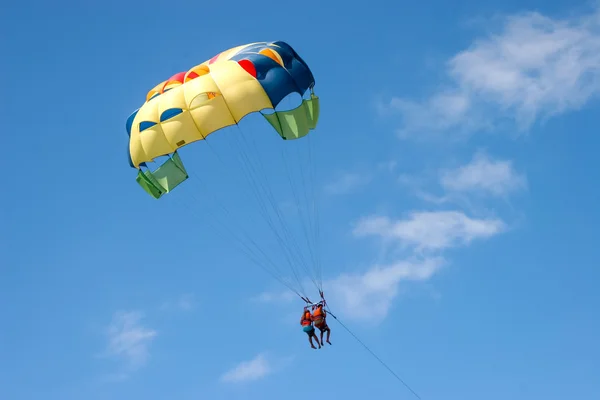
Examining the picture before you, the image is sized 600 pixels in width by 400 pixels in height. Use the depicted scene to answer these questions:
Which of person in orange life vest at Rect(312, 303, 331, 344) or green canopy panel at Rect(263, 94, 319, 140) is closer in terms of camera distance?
person in orange life vest at Rect(312, 303, 331, 344)

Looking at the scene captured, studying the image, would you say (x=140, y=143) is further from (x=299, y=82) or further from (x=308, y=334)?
(x=308, y=334)

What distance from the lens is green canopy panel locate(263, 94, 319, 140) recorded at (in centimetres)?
2849

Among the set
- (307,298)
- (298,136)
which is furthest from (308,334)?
(298,136)

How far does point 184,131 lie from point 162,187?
1999 millimetres

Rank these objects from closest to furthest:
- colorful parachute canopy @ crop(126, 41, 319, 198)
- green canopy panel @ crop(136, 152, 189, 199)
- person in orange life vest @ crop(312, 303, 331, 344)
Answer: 1. person in orange life vest @ crop(312, 303, 331, 344)
2. colorful parachute canopy @ crop(126, 41, 319, 198)
3. green canopy panel @ crop(136, 152, 189, 199)

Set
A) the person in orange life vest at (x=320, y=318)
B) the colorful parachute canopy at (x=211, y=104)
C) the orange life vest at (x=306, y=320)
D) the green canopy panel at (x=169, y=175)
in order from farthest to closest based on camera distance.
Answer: the green canopy panel at (x=169, y=175), the colorful parachute canopy at (x=211, y=104), the orange life vest at (x=306, y=320), the person in orange life vest at (x=320, y=318)

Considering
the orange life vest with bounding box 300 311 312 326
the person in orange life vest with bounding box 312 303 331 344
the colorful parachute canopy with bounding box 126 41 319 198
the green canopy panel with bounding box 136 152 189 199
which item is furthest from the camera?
the green canopy panel with bounding box 136 152 189 199

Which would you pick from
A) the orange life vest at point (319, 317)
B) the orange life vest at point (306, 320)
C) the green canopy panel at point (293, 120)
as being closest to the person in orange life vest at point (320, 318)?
the orange life vest at point (319, 317)

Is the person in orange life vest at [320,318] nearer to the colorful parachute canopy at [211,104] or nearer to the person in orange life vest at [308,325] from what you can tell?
the person in orange life vest at [308,325]

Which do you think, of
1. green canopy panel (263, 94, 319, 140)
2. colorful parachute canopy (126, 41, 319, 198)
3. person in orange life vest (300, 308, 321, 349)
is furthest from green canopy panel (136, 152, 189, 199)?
person in orange life vest (300, 308, 321, 349)

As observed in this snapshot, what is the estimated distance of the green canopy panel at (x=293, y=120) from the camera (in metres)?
28.5

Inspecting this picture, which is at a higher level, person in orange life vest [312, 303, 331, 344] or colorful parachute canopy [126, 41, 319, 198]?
colorful parachute canopy [126, 41, 319, 198]

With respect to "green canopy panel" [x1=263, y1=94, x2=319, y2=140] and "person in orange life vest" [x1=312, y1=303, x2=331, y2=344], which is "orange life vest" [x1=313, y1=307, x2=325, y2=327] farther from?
"green canopy panel" [x1=263, y1=94, x2=319, y2=140]

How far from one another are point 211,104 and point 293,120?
2.73 meters
